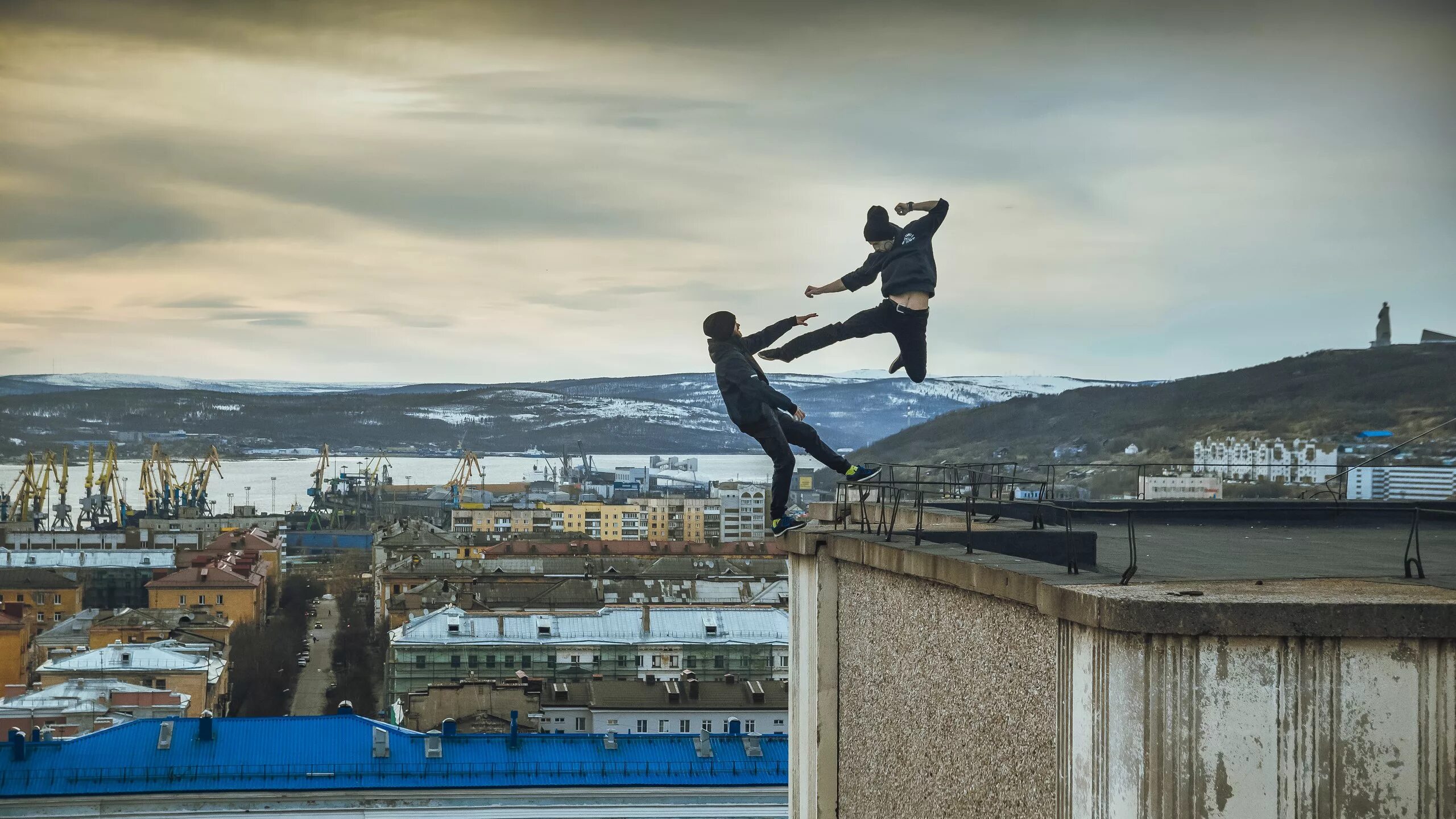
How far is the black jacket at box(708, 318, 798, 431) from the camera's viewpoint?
5.85 m

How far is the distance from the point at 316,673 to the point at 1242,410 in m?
55.8

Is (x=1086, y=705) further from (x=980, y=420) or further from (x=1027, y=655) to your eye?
(x=980, y=420)

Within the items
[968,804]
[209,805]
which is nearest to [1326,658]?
[968,804]

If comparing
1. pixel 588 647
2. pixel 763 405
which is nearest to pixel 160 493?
pixel 588 647

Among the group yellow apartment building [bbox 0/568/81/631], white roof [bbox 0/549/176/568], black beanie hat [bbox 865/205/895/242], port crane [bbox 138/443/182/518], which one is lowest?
yellow apartment building [bbox 0/568/81/631]

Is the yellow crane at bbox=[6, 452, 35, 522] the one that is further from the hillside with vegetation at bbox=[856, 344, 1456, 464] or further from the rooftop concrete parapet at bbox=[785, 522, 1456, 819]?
the rooftop concrete parapet at bbox=[785, 522, 1456, 819]

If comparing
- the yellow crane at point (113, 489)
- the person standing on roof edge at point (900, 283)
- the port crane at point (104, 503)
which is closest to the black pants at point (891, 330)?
the person standing on roof edge at point (900, 283)

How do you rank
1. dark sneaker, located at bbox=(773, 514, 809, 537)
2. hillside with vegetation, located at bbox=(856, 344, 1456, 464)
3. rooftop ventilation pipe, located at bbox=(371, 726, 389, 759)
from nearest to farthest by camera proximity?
1. dark sneaker, located at bbox=(773, 514, 809, 537)
2. rooftop ventilation pipe, located at bbox=(371, 726, 389, 759)
3. hillside with vegetation, located at bbox=(856, 344, 1456, 464)

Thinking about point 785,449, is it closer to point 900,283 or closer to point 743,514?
point 900,283

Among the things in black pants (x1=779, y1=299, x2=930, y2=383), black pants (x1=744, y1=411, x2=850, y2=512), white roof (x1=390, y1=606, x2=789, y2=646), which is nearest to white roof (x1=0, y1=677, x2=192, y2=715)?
white roof (x1=390, y1=606, x2=789, y2=646)

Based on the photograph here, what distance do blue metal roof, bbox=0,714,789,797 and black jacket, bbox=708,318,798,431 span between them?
2020cm

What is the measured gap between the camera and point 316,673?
5059 centimetres

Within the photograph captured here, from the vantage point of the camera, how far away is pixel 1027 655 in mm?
3668

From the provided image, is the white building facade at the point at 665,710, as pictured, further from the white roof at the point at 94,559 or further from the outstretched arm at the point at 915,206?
the white roof at the point at 94,559
